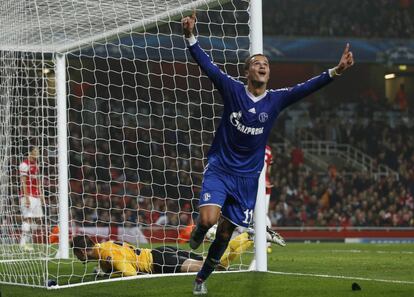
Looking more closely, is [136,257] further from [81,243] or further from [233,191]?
[233,191]

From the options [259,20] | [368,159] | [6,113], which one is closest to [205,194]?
[259,20]

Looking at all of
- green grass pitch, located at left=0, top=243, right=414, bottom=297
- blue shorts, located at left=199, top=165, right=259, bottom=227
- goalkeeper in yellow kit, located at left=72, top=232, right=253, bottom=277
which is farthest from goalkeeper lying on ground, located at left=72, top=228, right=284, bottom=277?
blue shorts, located at left=199, top=165, right=259, bottom=227

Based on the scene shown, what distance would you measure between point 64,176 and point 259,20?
4.99 meters

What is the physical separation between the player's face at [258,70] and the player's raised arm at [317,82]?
11.2 inches

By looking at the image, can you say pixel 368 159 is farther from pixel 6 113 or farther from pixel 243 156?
pixel 243 156

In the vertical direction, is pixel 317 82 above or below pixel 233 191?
above

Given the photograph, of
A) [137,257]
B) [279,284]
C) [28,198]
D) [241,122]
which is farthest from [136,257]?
[28,198]

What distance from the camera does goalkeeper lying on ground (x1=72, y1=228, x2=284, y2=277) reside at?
Result: 33.5 feet

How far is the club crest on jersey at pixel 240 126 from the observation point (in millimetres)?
8461

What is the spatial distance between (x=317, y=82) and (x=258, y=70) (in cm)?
54

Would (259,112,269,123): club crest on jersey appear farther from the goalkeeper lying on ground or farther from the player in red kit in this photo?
the player in red kit

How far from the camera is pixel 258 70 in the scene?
27.9 ft

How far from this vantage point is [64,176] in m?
14.7

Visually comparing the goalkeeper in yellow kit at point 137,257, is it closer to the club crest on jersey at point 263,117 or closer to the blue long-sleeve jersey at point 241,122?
the blue long-sleeve jersey at point 241,122
